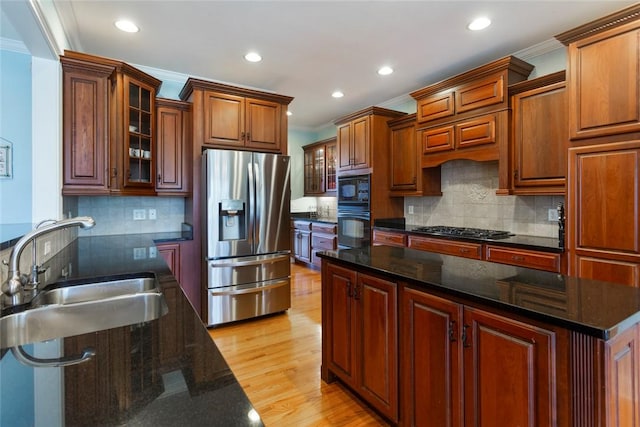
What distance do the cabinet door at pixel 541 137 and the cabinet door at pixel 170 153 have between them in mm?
3365

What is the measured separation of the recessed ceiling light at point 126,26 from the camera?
2.68 meters

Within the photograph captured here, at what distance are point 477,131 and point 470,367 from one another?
8.87ft

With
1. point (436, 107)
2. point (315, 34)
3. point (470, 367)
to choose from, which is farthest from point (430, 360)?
point (436, 107)

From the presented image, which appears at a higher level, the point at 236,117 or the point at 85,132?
the point at 236,117

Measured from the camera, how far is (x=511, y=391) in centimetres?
117

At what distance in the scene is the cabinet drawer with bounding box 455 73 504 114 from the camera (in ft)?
10.2

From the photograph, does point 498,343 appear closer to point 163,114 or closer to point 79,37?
point 163,114

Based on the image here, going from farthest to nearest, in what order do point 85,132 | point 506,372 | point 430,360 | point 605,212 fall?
point 85,132, point 605,212, point 430,360, point 506,372

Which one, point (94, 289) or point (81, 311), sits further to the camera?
point (94, 289)

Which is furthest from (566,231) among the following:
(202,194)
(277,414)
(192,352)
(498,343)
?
(202,194)

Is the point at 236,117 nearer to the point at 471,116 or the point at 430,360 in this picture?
the point at 471,116

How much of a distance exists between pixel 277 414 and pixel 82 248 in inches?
78.0

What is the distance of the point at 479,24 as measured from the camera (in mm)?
2725

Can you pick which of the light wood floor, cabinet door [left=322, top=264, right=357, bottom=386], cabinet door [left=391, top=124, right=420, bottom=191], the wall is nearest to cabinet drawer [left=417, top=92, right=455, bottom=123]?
cabinet door [left=391, top=124, right=420, bottom=191]
